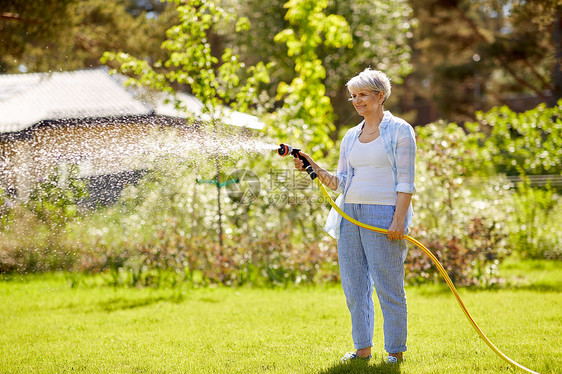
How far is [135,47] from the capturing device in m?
11.2

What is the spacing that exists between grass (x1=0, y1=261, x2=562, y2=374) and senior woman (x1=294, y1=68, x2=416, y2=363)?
0.33m

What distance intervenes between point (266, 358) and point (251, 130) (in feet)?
10.8

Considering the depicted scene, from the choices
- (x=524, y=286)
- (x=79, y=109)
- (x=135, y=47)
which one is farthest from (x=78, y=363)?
(x=135, y=47)

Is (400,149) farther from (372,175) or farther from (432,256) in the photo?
(432,256)

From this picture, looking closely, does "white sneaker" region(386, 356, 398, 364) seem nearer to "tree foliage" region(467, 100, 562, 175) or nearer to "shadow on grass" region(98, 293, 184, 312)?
"shadow on grass" region(98, 293, 184, 312)

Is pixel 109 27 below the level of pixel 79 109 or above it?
above

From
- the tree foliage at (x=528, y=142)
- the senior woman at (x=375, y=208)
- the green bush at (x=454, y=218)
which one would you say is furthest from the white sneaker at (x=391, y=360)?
the tree foliage at (x=528, y=142)

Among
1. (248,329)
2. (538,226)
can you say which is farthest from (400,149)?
(538,226)

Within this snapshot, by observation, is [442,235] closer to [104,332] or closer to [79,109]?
Answer: [104,332]

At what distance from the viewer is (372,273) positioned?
11.4ft

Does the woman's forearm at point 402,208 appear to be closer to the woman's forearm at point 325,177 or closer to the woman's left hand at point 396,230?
the woman's left hand at point 396,230

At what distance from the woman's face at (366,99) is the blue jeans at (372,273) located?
0.63m

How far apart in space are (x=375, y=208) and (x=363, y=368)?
1.06m

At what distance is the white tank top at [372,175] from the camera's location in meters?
3.38
